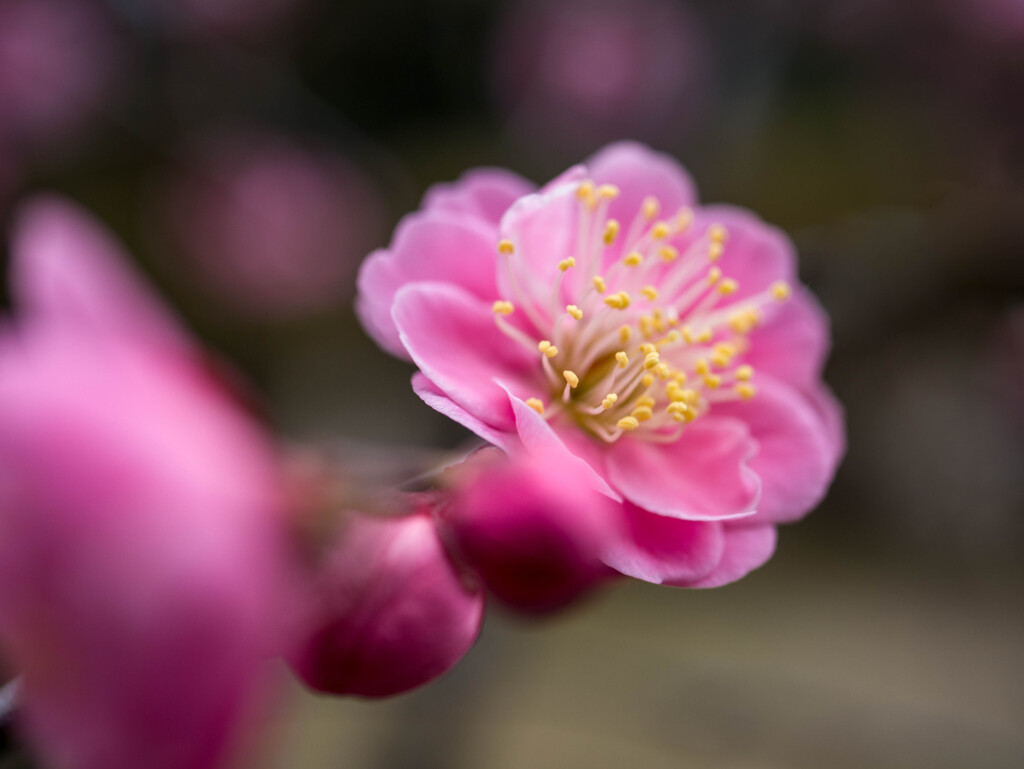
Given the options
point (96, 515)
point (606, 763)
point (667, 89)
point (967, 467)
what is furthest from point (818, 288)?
point (667, 89)

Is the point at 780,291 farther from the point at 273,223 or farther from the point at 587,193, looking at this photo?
the point at 273,223

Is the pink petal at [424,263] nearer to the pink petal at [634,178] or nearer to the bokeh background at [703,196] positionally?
the pink petal at [634,178]

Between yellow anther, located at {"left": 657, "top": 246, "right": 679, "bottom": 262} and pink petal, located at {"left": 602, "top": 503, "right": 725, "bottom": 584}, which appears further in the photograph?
yellow anther, located at {"left": 657, "top": 246, "right": 679, "bottom": 262}

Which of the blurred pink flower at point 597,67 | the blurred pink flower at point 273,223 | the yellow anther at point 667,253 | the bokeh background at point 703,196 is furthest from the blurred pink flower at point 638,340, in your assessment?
the blurred pink flower at point 597,67

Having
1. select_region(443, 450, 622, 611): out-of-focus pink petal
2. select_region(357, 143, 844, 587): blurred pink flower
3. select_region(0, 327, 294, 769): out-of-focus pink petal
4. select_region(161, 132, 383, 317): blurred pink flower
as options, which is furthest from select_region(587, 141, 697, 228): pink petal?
select_region(161, 132, 383, 317): blurred pink flower

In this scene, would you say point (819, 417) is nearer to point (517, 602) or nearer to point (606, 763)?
point (517, 602)

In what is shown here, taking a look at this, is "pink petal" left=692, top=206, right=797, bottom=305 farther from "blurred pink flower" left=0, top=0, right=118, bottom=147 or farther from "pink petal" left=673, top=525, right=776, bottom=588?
"blurred pink flower" left=0, top=0, right=118, bottom=147
